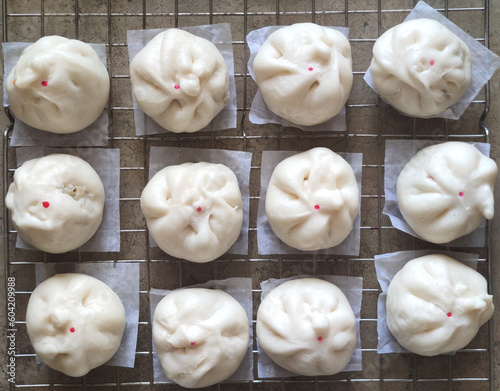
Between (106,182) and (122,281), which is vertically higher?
(106,182)

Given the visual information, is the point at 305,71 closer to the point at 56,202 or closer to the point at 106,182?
the point at 106,182

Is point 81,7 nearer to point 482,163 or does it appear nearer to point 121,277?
point 121,277

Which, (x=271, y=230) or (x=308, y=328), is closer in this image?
(x=308, y=328)

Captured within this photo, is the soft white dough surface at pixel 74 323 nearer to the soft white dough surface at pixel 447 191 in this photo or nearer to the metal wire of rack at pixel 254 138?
the metal wire of rack at pixel 254 138

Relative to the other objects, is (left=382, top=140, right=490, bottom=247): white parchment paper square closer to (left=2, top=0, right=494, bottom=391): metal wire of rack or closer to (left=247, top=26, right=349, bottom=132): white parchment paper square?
(left=2, top=0, right=494, bottom=391): metal wire of rack

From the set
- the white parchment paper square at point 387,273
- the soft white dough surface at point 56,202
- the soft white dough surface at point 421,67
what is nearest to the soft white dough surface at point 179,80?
the soft white dough surface at point 56,202

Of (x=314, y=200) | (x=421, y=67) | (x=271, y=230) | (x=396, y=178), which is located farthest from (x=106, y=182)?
(x=421, y=67)
